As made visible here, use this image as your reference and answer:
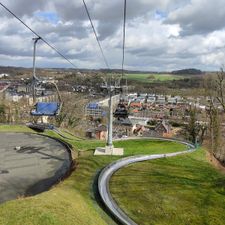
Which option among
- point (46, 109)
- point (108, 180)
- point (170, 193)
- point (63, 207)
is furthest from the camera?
point (46, 109)

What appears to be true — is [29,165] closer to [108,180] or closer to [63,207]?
[108,180]

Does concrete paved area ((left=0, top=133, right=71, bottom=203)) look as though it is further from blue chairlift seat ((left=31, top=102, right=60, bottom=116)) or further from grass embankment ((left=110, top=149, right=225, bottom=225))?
blue chairlift seat ((left=31, top=102, right=60, bottom=116))

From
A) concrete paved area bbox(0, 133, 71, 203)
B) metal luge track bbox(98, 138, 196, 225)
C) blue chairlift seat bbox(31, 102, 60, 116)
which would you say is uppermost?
blue chairlift seat bbox(31, 102, 60, 116)

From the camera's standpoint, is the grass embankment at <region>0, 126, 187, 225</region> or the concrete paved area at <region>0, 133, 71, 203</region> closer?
the grass embankment at <region>0, 126, 187, 225</region>

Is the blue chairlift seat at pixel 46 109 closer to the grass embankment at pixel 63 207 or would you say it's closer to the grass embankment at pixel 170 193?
the grass embankment at pixel 170 193

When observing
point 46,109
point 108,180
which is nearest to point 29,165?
point 108,180

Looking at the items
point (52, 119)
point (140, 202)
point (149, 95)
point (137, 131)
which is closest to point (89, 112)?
point (137, 131)

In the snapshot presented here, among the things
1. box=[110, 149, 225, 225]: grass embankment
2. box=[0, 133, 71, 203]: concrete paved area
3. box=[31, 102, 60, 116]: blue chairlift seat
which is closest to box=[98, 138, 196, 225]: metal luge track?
box=[110, 149, 225, 225]: grass embankment
